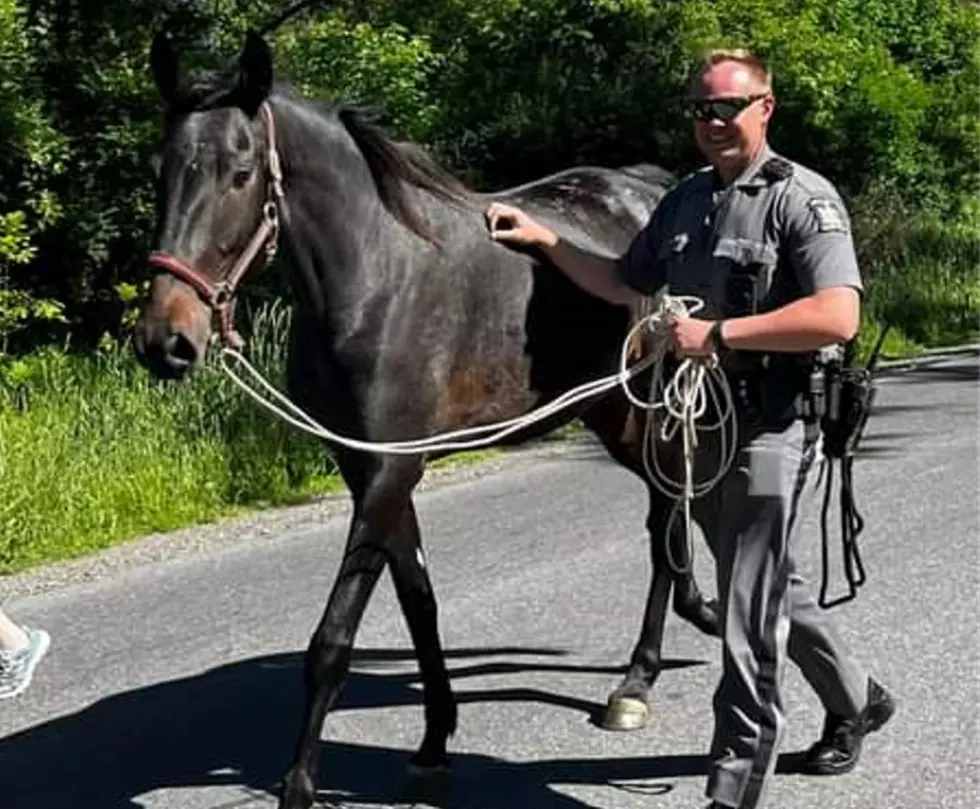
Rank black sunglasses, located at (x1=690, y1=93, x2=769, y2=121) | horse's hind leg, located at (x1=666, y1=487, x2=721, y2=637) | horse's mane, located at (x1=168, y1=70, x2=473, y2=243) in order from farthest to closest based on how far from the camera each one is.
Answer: horse's hind leg, located at (x1=666, y1=487, x2=721, y2=637)
horse's mane, located at (x1=168, y1=70, x2=473, y2=243)
black sunglasses, located at (x1=690, y1=93, x2=769, y2=121)

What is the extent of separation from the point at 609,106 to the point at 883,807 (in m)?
16.6

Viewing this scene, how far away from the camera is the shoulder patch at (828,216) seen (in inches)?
173

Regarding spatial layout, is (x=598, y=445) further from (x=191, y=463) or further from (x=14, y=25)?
(x=14, y=25)

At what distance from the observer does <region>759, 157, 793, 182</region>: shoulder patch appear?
4535 mm

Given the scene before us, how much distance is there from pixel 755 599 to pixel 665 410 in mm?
775

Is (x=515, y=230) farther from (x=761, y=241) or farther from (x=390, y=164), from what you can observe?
(x=761, y=241)

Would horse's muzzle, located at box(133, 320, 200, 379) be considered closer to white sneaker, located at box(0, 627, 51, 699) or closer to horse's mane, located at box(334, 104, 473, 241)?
horse's mane, located at box(334, 104, 473, 241)

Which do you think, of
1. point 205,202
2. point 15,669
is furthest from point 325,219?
point 15,669

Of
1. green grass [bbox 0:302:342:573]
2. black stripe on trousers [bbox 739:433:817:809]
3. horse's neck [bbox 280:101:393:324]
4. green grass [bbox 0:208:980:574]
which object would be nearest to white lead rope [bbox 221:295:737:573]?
black stripe on trousers [bbox 739:433:817:809]

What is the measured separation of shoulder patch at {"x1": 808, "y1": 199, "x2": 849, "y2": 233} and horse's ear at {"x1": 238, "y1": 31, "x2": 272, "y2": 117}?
1.50 meters

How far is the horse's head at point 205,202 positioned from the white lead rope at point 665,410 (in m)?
0.26

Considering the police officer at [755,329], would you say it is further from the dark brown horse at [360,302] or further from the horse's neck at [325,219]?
the horse's neck at [325,219]

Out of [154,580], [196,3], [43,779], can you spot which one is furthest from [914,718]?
[196,3]

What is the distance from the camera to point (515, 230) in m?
5.34
